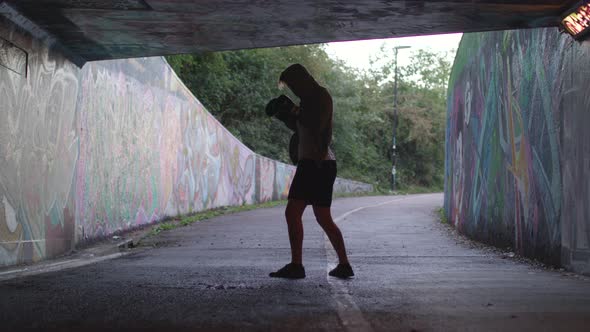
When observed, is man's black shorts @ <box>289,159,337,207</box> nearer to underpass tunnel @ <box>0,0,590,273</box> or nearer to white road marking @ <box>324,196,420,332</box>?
white road marking @ <box>324,196,420,332</box>

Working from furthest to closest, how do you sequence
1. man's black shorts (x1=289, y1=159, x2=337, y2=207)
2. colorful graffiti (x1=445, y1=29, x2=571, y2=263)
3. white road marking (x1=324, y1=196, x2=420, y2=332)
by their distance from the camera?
colorful graffiti (x1=445, y1=29, x2=571, y2=263)
man's black shorts (x1=289, y1=159, x2=337, y2=207)
white road marking (x1=324, y1=196, x2=420, y2=332)

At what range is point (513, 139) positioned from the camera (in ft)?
30.7

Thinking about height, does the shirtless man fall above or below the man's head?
below

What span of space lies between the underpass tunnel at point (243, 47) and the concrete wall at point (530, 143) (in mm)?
24

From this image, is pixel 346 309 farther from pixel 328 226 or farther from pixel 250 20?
pixel 250 20

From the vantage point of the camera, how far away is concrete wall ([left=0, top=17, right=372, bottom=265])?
7.95 metres

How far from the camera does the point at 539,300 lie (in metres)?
5.56

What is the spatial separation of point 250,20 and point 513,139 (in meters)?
3.97

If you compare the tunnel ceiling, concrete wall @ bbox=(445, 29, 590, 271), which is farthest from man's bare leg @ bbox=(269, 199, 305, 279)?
concrete wall @ bbox=(445, 29, 590, 271)

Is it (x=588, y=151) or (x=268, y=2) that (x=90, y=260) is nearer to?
(x=268, y=2)

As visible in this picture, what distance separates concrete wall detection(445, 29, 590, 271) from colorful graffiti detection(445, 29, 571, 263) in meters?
0.01

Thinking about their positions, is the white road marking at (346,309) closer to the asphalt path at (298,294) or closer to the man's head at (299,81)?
the asphalt path at (298,294)

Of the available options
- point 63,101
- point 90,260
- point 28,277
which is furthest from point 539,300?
point 63,101

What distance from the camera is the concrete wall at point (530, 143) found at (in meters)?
7.21
